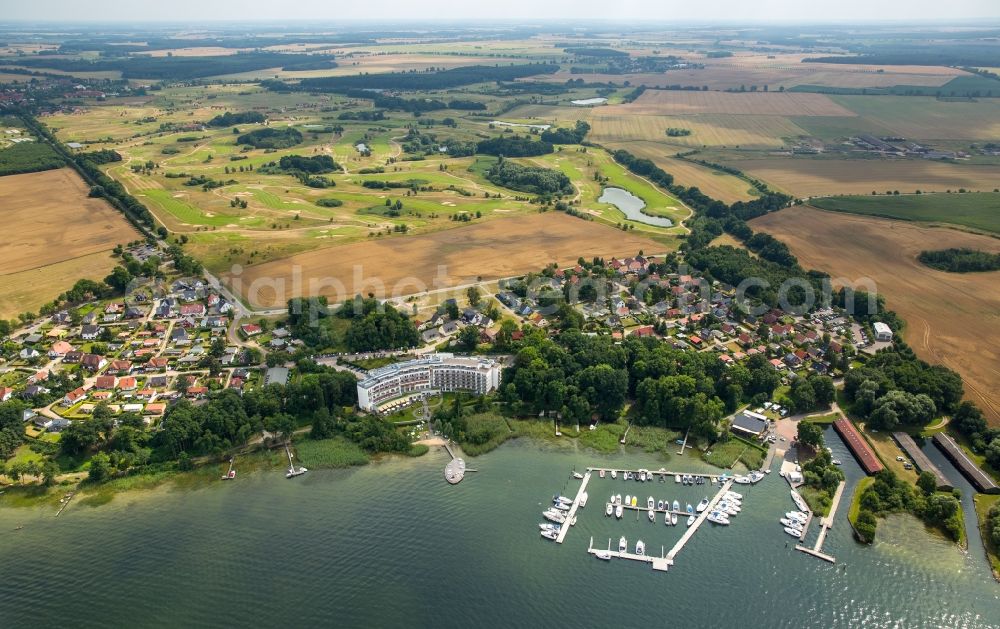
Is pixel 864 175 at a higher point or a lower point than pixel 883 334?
higher

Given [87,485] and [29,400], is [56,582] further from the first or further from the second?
[29,400]

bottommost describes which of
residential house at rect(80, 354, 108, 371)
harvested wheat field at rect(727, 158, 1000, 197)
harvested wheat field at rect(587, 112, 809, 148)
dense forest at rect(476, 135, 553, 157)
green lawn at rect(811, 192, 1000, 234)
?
residential house at rect(80, 354, 108, 371)

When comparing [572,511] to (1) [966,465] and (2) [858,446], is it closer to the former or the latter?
(2) [858,446]

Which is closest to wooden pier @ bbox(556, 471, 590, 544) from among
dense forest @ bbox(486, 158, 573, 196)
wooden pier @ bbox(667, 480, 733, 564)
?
wooden pier @ bbox(667, 480, 733, 564)

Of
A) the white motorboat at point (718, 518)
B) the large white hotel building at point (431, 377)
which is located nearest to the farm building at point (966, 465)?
the white motorboat at point (718, 518)

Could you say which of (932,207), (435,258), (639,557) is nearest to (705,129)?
(932,207)

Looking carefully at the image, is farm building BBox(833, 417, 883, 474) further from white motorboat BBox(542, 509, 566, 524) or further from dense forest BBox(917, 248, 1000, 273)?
dense forest BBox(917, 248, 1000, 273)
